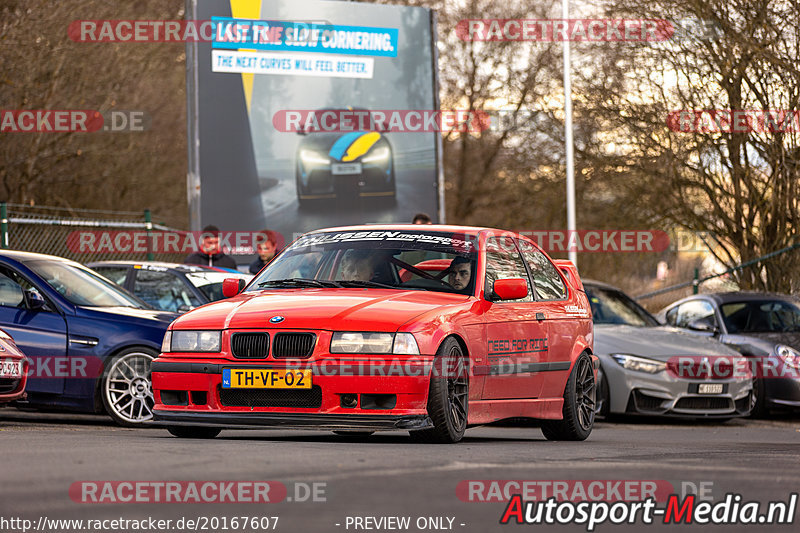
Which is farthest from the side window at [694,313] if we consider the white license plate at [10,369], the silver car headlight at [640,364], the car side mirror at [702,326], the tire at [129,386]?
the white license plate at [10,369]

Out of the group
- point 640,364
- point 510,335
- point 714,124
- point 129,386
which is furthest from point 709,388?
point 714,124

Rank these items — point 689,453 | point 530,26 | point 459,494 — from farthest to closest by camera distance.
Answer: point 530,26, point 689,453, point 459,494

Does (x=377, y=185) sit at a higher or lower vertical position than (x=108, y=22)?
lower

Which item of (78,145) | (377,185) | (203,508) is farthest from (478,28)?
(203,508)

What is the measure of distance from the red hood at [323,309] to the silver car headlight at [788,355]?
6.81 meters

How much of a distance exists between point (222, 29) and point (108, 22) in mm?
6929

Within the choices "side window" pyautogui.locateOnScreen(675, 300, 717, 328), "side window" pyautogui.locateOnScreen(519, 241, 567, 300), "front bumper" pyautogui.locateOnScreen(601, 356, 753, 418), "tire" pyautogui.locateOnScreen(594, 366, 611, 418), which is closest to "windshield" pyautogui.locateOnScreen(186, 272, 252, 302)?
"tire" pyautogui.locateOnScreen(594, 366, 611, 418)

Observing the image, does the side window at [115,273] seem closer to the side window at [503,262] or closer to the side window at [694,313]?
the side window at [503,262]

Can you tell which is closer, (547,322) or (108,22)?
(547,322)

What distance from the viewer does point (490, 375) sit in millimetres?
8797

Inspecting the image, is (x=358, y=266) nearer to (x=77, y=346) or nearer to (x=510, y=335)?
(x=510, y=335)

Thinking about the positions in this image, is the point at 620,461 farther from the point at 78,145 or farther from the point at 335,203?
the point at 78,145

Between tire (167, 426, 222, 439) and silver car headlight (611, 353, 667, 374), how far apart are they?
578 centimetres

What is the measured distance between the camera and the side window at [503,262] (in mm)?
9359
